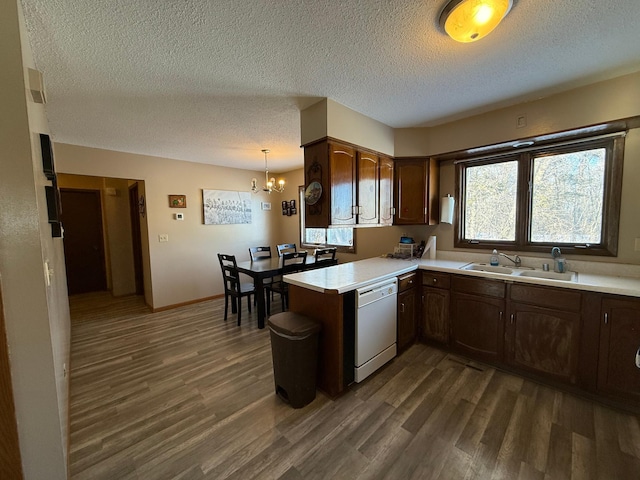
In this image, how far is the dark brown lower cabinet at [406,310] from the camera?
2607 millimetres

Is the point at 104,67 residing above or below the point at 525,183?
above

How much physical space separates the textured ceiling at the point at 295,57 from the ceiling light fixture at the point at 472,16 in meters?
0.07

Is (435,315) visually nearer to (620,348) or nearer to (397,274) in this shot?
(397,274)

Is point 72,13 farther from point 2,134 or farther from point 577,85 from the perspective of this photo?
point 577,85

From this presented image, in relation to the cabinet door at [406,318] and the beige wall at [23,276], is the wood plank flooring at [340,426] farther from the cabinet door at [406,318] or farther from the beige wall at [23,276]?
the beige wall at [23,276]

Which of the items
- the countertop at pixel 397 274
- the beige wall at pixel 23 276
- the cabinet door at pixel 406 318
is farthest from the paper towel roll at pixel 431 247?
the beige wall at pixel 23 276

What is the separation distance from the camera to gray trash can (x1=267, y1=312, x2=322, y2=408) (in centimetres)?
195

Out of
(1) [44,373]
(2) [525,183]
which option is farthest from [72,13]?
(2) [525,183]

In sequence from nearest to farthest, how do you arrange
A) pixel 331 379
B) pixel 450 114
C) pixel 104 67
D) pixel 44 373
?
pixel 44 373, pixel 104 67, pixel 331 379, pixel 450 114

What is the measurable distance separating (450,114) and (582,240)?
1733mm

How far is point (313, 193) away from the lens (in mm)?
2496

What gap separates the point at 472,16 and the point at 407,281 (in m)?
2.08

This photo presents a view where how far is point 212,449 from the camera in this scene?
163cm

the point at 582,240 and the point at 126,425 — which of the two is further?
the point at 582,240
